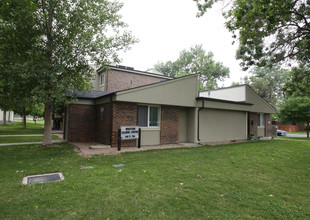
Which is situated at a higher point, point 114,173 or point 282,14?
point 282,14

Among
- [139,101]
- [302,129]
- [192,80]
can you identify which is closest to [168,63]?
[302,129]

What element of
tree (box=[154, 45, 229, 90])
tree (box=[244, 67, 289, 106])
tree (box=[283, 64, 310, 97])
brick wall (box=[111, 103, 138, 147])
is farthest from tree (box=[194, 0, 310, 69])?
tree (box=[244, 67, 289, 106])

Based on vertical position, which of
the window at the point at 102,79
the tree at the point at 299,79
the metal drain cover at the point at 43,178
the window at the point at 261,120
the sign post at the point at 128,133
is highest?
the window at the point at 102,79

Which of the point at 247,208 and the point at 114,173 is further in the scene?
the point at 114,173

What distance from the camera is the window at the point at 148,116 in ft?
34.1

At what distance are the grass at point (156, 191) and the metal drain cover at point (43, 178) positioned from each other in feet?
0.58

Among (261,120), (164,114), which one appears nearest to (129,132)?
(164,114)

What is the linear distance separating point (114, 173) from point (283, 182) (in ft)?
15.2

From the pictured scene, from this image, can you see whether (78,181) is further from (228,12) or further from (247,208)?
(228,12)

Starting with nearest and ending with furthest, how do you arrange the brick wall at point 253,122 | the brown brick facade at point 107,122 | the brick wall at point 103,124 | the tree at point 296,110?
1. the brown brick facade at point 107,122
2. the brick wall at point 103,124
3. the brick wall at point 253,122
4. the tree at point 296,110

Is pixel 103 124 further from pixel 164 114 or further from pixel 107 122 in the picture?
pixel 164 114

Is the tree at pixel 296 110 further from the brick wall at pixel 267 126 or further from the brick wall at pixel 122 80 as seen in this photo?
the brick wall at pixel 122 80

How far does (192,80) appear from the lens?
39.5 feet

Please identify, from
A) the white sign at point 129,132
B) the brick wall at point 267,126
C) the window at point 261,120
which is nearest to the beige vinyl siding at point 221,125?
the window at point 261,120
